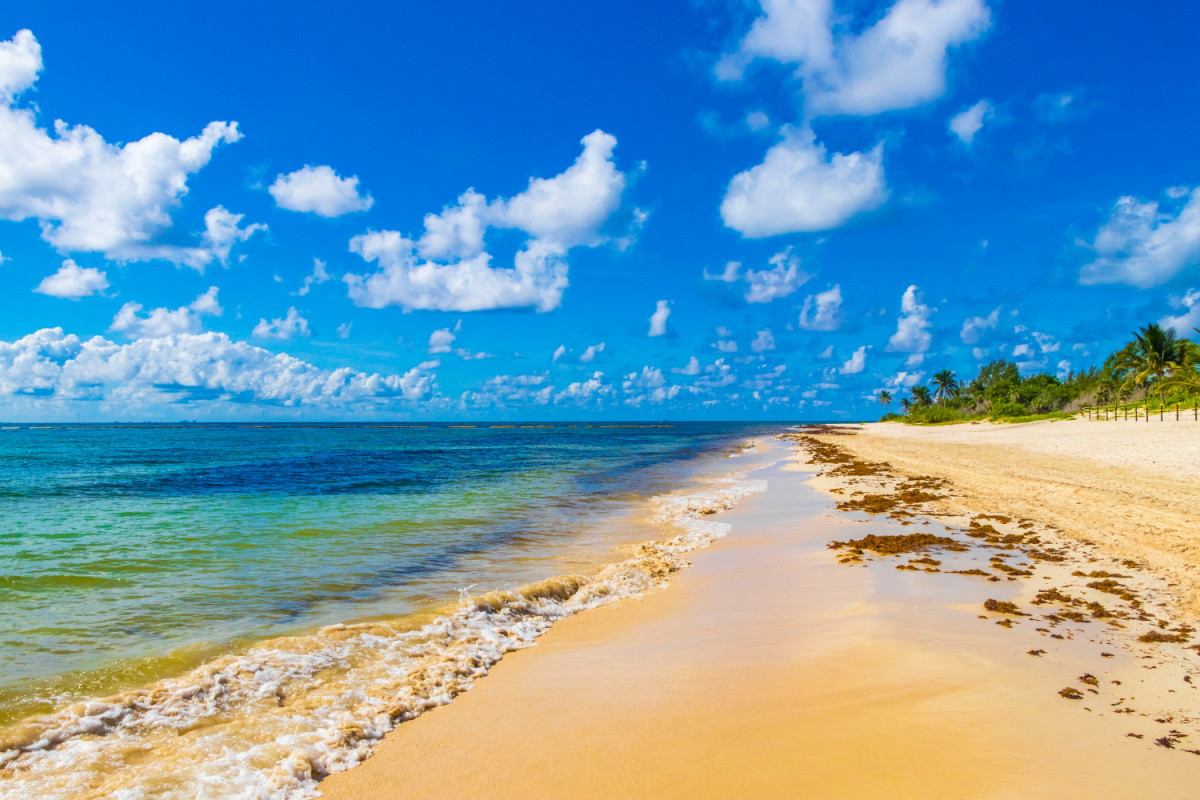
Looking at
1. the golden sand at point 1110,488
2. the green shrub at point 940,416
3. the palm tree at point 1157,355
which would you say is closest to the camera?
the golden sand at point 1110,488

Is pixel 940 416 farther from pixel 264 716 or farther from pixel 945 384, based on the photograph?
pixel 264 716

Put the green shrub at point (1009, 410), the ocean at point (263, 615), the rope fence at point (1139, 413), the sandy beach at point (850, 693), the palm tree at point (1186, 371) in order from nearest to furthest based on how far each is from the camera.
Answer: the sandy beach at point (850, 693)
the ocean at point (263, 615)
the rope fence at point (1139, 413)
the palm tree at point (1186, 371)
the green shrub at point (1009, 410)

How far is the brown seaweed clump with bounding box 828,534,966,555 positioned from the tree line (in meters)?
52.6

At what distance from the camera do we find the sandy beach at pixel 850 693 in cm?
398

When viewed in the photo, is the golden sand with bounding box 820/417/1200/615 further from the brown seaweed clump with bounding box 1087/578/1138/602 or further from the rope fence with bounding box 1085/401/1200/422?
the rope fence with bounding box 1085/401/1200/422

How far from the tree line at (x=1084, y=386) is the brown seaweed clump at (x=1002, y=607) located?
56469 mm

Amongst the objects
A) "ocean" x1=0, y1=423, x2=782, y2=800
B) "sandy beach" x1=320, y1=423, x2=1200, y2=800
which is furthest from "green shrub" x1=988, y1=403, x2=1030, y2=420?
"sandy beach" x1=320, y1=423, x2=1200, y2=800

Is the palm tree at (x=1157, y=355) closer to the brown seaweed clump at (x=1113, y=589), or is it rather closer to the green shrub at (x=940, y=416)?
the green shrub at (x=940, y=416)

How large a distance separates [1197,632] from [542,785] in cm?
691

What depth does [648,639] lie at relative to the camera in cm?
699

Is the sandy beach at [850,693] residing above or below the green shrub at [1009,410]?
below

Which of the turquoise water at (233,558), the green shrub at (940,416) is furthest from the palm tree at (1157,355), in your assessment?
the turquoise water at (233,558)

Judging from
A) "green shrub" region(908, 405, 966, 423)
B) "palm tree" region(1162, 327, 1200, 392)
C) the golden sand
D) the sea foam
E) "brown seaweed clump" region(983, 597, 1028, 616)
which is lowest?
the sea foam

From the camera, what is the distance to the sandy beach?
3977mm
